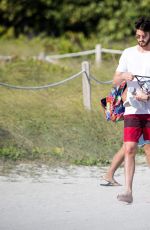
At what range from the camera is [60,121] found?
11.6 m

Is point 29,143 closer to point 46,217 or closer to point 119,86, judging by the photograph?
point 119,86

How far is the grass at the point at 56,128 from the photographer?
10.3 meters

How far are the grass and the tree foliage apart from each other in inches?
449

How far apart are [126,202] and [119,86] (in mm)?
1062

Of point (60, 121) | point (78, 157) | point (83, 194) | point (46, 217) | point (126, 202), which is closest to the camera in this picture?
point (46, 217)

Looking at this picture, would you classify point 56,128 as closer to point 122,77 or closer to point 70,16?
point 122,77

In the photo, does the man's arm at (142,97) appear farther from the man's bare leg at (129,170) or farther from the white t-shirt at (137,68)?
the man's bare leg at (129,170)

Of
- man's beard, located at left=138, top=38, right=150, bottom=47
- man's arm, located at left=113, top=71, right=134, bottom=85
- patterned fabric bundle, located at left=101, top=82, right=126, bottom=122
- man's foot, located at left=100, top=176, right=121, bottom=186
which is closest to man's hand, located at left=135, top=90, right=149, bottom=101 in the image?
man's arm, located at left=113, top=71, right=134, bottom=85

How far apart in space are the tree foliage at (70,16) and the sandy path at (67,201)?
15.4m

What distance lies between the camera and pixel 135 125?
25.9 feet

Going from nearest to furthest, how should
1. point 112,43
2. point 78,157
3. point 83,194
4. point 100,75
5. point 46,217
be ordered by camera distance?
1. point 46,217
2. point 83,194
3. point 78,157
4. point 100,75
5. point 112,43

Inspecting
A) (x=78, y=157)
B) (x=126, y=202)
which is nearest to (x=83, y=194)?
(x=126, y=202)

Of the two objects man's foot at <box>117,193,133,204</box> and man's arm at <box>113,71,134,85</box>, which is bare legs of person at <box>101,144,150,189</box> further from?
man's arm at <box>113,71,134,85</box>

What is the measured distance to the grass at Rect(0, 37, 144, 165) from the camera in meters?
10.3
